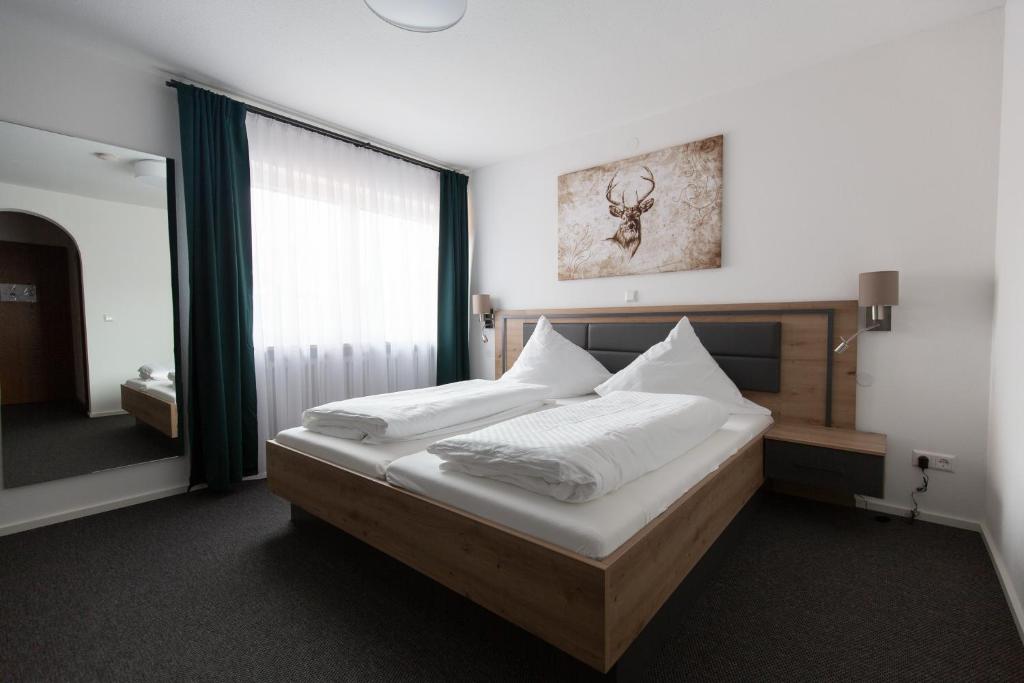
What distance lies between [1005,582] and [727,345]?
1672mm

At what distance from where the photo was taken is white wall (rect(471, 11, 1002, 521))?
2.39 metres

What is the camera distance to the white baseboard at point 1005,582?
1639 mm

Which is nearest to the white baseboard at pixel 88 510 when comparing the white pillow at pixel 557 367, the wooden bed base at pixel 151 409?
the wooden bed base at pixel 151 409

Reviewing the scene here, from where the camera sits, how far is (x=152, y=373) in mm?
2982

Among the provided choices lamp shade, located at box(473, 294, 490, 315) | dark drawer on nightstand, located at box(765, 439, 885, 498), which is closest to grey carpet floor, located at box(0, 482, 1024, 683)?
dark drawer on nightstand, located at box(765, 439, 885, 498)

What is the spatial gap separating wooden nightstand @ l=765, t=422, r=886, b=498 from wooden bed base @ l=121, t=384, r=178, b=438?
382 cm

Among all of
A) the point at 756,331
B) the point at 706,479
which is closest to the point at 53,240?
the point at 706,479

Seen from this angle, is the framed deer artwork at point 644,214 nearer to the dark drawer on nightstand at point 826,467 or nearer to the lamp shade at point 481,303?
the lamp shade at point 481,303

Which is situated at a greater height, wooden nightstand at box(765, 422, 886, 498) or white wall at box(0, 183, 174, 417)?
white wall at box(0, 183, 174, 417)

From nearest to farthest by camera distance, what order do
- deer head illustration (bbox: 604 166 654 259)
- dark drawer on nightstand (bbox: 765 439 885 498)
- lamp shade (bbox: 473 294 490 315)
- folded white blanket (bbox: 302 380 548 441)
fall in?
folded white blanket (bbox: 302 380 548 441) → dark drawer on nightstand (bbox: 765 439 885 498) → deer head illustration (bbox: 604 166 654 259) → lamp shade (bbox: 473 294 490 315)

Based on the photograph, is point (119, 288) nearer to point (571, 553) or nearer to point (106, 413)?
point (106, 413)

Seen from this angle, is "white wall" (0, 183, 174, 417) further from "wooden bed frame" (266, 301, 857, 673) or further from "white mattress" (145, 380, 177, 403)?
"wooden bed frame" (266, 301, 857, 673)

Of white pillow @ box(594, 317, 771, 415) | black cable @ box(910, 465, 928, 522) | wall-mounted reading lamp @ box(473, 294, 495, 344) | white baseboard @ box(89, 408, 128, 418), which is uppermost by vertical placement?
wall-mounted reading lamp @ box(473, 294, 495, 344)

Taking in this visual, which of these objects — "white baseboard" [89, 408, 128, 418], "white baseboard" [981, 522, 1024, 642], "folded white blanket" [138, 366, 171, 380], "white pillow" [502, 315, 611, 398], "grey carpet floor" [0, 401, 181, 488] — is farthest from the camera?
"white pillow" [502, 315, 611, 398]
